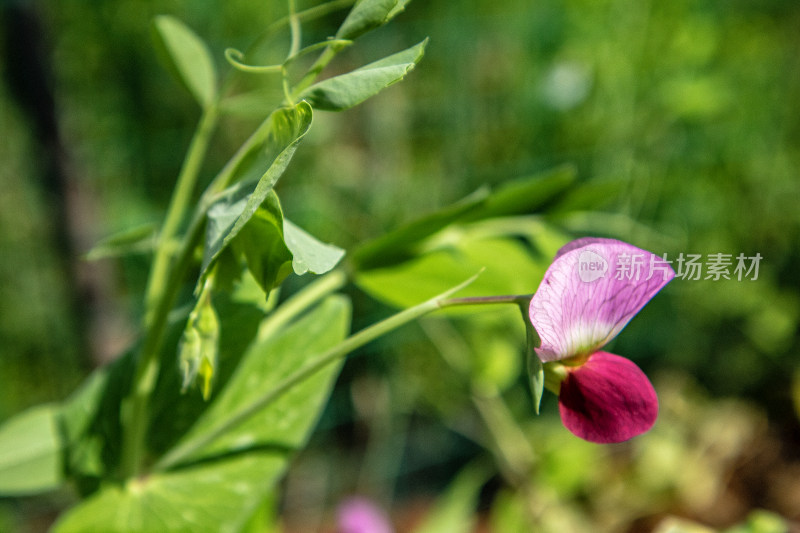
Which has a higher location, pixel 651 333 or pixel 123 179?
pixel 123 179

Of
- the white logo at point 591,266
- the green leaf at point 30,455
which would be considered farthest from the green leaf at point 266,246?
the green leaf at point 30,455

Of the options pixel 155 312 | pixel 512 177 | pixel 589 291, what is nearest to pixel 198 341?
pixel 155 312

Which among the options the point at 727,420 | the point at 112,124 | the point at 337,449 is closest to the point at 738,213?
the point at 727,420

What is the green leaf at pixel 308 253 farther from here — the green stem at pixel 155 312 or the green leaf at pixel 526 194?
the green leaf at pixel 526 194

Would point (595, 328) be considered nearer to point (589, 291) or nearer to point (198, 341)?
point (589, 291)

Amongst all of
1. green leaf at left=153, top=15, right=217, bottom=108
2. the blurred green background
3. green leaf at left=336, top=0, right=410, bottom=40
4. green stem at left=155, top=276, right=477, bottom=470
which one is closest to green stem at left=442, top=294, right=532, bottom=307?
green stem at left=155, top=276, right=477, bottom=470

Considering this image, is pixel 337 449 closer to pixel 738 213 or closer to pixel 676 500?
pixel 676 500

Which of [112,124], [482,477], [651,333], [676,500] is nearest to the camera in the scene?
[676,500]
